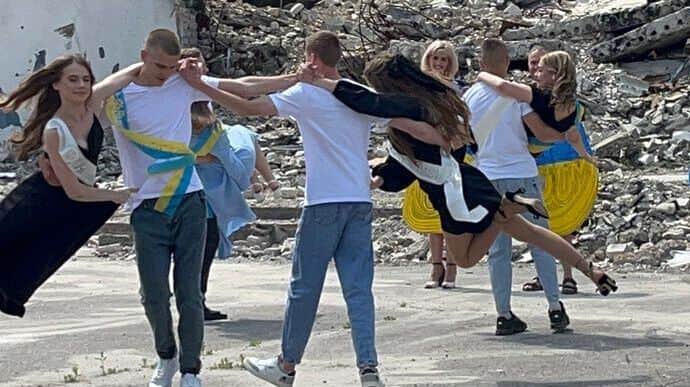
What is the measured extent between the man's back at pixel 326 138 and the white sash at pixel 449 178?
698 mm

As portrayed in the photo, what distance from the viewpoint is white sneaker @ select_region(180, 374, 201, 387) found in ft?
25.8

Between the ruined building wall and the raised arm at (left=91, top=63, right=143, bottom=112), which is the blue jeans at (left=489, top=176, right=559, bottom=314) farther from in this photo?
the ruined building wall

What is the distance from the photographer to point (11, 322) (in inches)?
452

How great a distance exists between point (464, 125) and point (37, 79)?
231cm

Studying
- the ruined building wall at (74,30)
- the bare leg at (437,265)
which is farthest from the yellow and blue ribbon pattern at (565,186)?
the ruined building wall at (74,30)

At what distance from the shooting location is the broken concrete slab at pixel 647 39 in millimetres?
25902

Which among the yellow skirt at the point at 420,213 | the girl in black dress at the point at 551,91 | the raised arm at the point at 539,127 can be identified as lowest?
the yellow skirt at the point at 420,213

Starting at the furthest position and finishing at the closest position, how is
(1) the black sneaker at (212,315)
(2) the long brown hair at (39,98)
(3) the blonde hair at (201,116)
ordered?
(1) the black sneaker at (212,315) < (3) the blonde hair at (201,116) < (2) the long brown hair at (39,98)

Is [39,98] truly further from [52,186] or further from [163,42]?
[163,42]

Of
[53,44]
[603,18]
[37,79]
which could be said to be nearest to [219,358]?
[37,79]

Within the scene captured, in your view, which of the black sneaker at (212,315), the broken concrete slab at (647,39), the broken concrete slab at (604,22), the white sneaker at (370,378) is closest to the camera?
the white sneaker at (370,378)

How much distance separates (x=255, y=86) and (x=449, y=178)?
1.20m

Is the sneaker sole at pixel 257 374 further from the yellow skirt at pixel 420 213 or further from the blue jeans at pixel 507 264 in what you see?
the yellow skirt at pixel 420 213

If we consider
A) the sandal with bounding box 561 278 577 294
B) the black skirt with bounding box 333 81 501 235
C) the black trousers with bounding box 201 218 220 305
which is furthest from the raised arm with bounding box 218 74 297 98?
the sandal with bounding box 561 278 577 294
